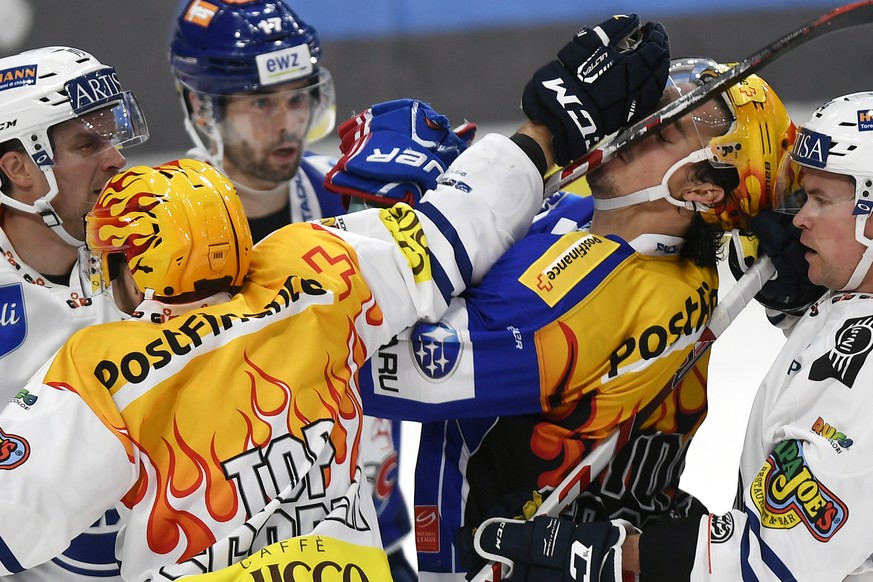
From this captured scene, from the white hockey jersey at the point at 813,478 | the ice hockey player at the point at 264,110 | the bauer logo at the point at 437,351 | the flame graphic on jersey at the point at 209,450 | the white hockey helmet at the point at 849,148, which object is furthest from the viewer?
the ice hockey player at the point at 264,110

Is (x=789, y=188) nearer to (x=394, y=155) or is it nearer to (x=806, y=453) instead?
(x=806, y=453)

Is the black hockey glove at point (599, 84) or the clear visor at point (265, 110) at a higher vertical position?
the black hockey glove at point (599, 84)

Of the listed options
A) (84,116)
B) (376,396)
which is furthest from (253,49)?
(376,396)

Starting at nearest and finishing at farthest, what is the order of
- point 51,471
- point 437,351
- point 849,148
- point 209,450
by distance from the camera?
point 51,471 < point 209,450 < point 849,148 < point 437,351

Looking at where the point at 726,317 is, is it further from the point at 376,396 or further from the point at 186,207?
the point at 186,207

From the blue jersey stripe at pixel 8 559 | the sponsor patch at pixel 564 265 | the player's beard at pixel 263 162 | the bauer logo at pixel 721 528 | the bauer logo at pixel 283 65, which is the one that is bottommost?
the player's beard at pixel 263 162

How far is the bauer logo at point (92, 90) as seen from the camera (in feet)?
7.47

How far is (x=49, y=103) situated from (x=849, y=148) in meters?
1.52

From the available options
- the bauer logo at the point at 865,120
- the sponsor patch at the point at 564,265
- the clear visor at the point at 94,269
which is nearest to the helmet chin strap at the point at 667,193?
the sponsor patch at the point at 564,265

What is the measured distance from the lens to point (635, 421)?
222cm

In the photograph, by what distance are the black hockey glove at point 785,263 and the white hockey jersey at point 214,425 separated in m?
0.76

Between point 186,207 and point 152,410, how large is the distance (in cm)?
32

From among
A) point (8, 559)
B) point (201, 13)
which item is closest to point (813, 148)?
point (8, 559)

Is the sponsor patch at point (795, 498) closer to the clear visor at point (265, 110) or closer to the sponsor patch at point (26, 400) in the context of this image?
the sponsor patch at point (26, 400)
